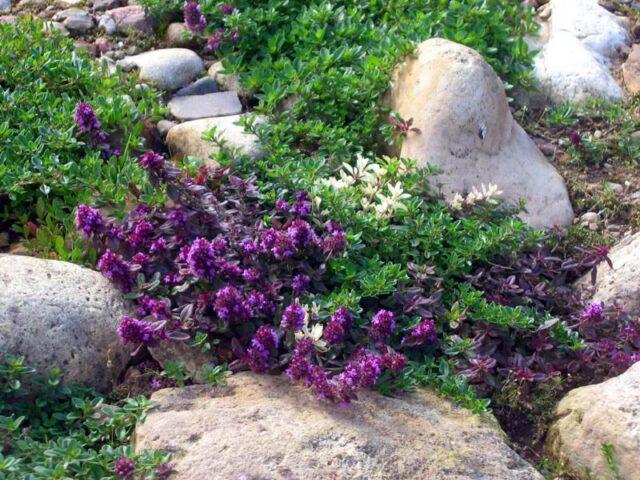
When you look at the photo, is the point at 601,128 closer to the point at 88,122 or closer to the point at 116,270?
the point at 88,122

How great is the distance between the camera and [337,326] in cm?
427

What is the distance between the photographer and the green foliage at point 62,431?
3.56m

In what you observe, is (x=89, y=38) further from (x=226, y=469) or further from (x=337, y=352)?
(x=226, y=469)

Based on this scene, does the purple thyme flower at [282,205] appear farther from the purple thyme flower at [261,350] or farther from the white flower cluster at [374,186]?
the purple thyme flower at [261,350]

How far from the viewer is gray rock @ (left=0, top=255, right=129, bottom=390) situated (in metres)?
4.13

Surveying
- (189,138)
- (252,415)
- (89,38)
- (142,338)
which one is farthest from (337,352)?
(89,38)

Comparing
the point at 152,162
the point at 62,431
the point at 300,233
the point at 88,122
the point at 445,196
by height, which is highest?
the point at 152,162

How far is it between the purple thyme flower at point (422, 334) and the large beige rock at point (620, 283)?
4.00 ft

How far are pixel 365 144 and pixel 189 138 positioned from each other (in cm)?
127

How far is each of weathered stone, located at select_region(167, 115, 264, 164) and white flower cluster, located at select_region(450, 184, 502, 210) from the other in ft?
4.32

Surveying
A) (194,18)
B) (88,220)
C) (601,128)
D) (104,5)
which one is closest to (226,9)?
(194,18)

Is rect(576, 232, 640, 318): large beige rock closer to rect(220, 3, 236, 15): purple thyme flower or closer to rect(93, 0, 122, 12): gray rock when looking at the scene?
rect(220, 3, 236, 15): purple thyme flower

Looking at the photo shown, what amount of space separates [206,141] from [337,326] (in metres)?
1.91

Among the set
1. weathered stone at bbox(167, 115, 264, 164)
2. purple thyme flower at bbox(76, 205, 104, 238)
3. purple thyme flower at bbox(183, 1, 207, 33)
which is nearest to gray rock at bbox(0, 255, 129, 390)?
purple thyme flower at bbox(76, 205, 104, 238)
